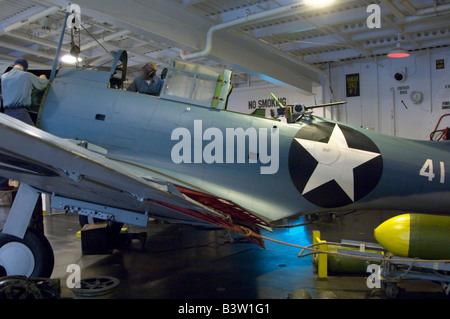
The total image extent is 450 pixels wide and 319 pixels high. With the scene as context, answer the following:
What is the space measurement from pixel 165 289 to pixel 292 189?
71.7 inches

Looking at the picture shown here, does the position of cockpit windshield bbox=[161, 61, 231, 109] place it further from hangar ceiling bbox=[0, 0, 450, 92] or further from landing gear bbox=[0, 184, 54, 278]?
landing gear bbox=[0, 184, 54, 278]

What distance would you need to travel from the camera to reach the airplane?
4371mm

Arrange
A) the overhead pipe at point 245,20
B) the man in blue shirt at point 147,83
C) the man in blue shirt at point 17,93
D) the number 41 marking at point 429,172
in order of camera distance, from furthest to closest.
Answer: the overhead pipe at point 245,20
the man in blue shirt at point 147,83
the number 41 marking at point 429,172
the man in blue shirt at point 17,93

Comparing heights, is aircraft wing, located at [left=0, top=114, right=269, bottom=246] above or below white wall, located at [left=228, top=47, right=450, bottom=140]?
below

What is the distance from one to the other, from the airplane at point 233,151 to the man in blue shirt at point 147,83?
244mm

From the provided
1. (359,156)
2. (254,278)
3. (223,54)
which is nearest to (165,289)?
(254,278)

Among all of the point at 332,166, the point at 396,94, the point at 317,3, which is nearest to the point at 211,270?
the point at 332,166

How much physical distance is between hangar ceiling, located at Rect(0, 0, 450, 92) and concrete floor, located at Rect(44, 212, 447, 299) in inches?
115

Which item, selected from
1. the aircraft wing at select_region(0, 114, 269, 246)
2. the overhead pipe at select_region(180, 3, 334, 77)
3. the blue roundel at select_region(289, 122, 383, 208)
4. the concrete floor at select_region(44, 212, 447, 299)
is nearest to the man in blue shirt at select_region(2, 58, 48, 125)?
the aircraft wing at select_region(0, 114, 269, 246)

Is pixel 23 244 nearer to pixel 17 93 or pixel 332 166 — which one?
pixel 17 93

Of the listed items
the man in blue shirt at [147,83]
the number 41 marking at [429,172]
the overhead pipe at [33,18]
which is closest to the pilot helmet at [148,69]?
the man in blue shirt at [147,83]

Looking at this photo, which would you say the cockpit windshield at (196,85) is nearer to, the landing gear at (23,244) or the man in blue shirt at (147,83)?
the man in blue shirt at (147,83)

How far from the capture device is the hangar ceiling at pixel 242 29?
7.04 metres

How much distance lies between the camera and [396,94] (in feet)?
37.5
